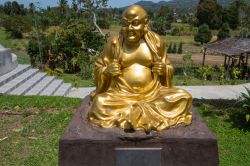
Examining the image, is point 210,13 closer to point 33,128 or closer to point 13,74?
point 13,74

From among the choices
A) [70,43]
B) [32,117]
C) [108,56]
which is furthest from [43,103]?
[70,43]

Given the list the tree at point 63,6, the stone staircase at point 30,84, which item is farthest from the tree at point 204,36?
the stone staircase at point 30,84

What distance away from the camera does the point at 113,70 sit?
4.92 metres

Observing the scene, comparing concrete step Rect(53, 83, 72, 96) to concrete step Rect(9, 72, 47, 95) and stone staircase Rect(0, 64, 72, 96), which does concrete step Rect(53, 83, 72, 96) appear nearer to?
stone staircase Rect(0, 64, 72, 96)

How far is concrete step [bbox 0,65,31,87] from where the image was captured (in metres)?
9.97

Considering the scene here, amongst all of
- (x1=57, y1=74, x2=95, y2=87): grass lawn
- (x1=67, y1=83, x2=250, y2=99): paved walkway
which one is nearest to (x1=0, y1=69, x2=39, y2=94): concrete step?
(x1=57, y1=74, x2=95, y2=87): grass lawn

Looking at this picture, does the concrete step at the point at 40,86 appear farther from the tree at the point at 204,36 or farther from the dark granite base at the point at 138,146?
the tree at the point at 204,36

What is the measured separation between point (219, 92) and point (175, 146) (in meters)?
6.84

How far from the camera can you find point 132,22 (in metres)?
4.85

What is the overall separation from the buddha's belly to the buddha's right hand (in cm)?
10

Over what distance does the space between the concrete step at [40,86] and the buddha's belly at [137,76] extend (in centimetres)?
512

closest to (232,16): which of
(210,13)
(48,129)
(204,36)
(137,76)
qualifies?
(210,13)

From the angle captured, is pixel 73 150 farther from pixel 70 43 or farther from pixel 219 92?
pixel 70 43

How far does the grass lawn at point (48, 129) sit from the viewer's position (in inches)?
227
